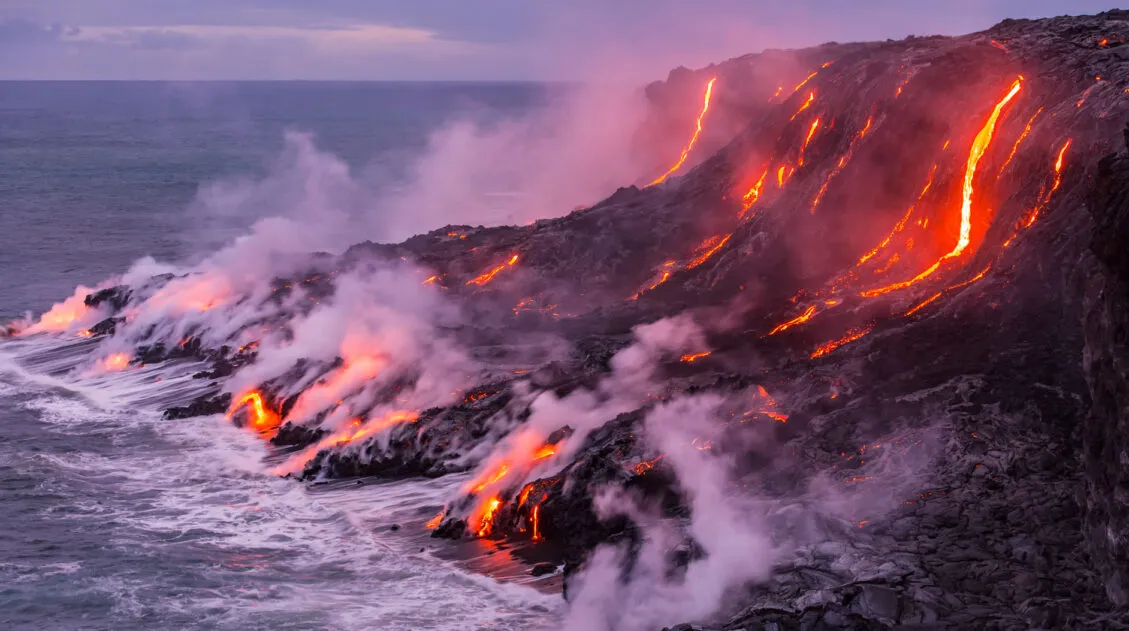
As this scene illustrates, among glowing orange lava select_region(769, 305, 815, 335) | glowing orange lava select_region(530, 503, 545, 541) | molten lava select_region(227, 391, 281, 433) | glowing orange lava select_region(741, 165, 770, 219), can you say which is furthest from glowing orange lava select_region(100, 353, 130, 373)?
glowing orange lava select_region(769, 305, 815, 335)

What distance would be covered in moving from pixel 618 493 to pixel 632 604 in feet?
12.1

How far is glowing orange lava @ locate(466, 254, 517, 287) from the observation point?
36.2 m

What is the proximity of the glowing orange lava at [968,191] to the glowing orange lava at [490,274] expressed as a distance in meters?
13.4

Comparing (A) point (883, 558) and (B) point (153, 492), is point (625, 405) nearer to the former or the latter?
(A) point (883, 558)

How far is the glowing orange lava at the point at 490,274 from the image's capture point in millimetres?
36188

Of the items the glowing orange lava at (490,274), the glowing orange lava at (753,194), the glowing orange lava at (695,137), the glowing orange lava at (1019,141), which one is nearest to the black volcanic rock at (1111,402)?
the glowing orange lava at (1019,141)

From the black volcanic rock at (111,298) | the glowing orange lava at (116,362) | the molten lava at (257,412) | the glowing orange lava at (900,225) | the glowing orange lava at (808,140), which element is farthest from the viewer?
the black volcanic rock at (111,298)

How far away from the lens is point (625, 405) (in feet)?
81.2

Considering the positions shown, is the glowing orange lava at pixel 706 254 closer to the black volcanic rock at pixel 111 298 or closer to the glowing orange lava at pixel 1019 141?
the glowing orange lava at pixel 1019 141

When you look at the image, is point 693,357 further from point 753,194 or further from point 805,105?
point 805,105

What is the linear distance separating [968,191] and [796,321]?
4.80m

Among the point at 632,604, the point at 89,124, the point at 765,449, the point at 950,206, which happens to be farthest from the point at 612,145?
the point at 89,124

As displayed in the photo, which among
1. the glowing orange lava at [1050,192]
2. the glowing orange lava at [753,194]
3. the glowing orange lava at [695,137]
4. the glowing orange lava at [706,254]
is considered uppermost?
the glowing orange lava at [695,137]

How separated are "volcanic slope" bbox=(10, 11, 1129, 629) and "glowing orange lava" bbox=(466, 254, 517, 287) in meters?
0.23
